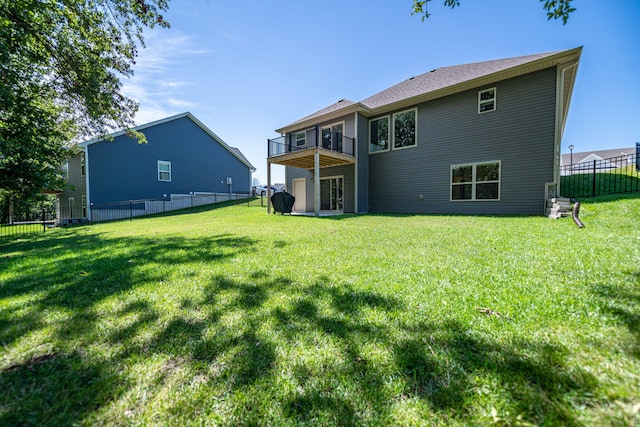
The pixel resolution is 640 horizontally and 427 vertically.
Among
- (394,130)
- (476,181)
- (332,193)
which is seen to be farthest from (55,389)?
(332,193)

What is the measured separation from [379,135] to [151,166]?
16155 millimetres

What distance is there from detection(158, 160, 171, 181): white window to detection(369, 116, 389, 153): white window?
1537 centimetres

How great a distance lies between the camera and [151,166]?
17922mm

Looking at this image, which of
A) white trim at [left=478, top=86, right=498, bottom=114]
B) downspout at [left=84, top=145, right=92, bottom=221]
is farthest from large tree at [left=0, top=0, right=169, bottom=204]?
white trim at [left=478, top=86, right=498, bottom=114]

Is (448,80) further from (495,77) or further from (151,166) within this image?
(151,166)

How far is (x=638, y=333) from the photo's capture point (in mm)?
1594

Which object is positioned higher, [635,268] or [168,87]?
[168,87]

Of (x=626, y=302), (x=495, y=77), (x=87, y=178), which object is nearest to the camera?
(x=626, y=302)

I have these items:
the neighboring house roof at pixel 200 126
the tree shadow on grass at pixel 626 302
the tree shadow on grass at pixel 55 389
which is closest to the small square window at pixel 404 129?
the tree shadow on grass at pixel 626 302

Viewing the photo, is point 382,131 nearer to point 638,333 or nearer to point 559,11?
point 559,11

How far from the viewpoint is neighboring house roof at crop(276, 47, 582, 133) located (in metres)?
8.23

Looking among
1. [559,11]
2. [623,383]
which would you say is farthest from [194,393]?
[559,11]

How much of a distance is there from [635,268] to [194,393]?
4274 mm

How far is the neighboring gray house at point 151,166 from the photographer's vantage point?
15.9m
